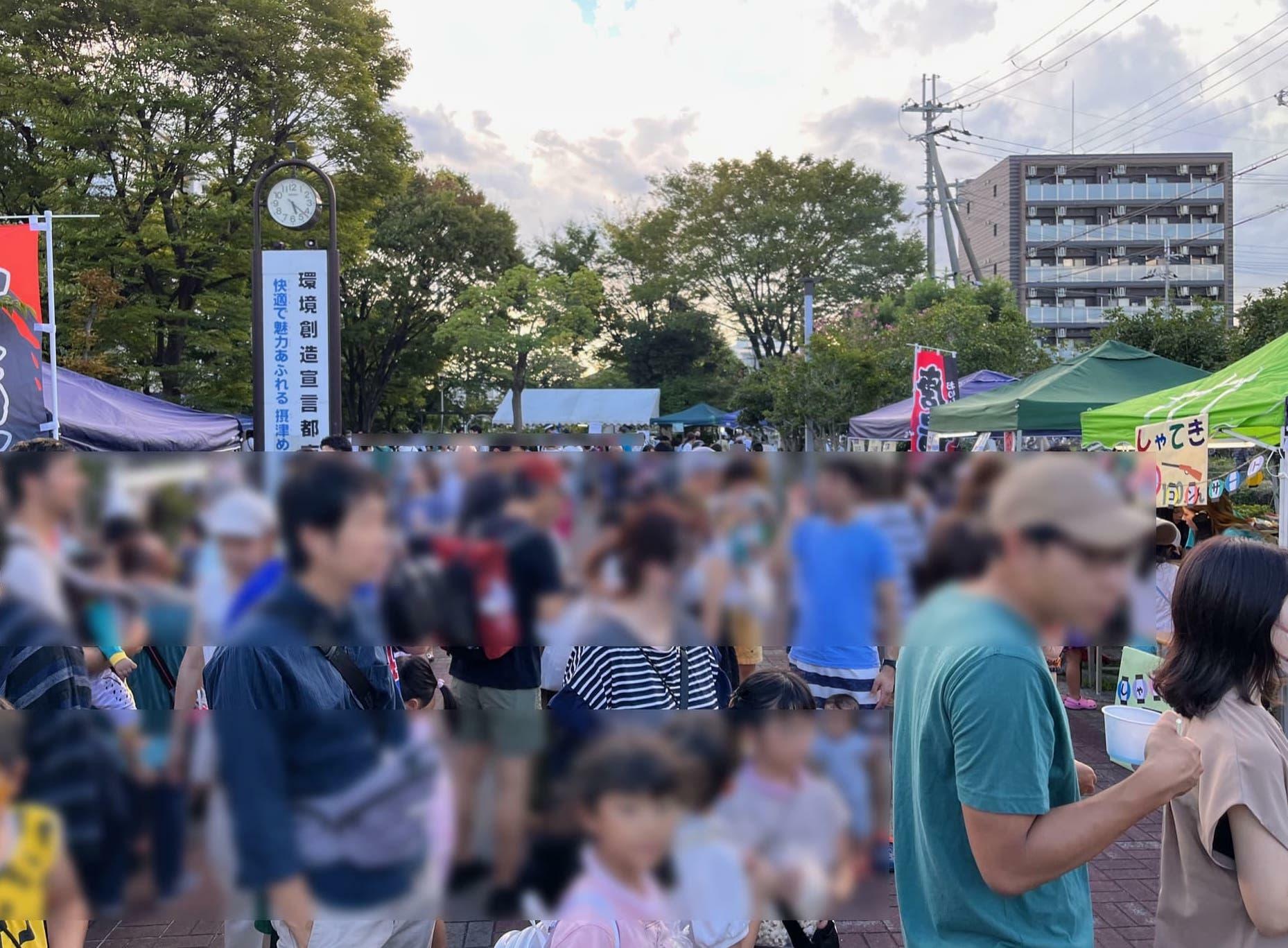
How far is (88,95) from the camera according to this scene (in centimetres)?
1486

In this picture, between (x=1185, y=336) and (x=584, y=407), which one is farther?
(x=584, y=407)

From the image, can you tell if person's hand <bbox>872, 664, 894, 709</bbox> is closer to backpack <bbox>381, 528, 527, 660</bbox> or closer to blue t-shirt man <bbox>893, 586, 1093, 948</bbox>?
blue t-shirt man <bbox>893, 586, 1093, 948</bbox>

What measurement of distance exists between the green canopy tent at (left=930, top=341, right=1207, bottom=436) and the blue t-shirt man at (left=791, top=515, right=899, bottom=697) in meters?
8.31

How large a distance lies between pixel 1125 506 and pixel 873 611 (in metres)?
0.19

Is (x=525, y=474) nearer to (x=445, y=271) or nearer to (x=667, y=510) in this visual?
(x=667, y=510)

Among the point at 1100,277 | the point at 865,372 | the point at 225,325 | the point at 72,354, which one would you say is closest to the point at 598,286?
the point at 865,372

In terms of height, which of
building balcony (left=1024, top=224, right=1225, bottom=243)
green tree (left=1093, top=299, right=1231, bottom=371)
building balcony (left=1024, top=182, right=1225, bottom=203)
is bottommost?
green tree (left=1093, top=299, right=1231, bottom=371)

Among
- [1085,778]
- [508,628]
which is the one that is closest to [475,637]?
[508,628]

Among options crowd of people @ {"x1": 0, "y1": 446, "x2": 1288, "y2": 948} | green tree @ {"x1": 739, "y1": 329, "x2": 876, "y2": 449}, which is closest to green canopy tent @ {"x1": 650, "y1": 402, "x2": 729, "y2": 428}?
green tree @ {"x1": 739, "y1": 329, "x2": 876, "y2": 449}

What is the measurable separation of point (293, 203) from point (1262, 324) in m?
14.9

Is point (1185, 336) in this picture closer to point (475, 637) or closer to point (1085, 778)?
point (1085, 778)

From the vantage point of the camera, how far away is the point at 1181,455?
462 cm

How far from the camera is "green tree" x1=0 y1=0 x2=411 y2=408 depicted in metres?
15.1

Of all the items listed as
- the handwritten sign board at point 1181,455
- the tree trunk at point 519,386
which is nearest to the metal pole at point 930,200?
the tree trunk at point 519,386
